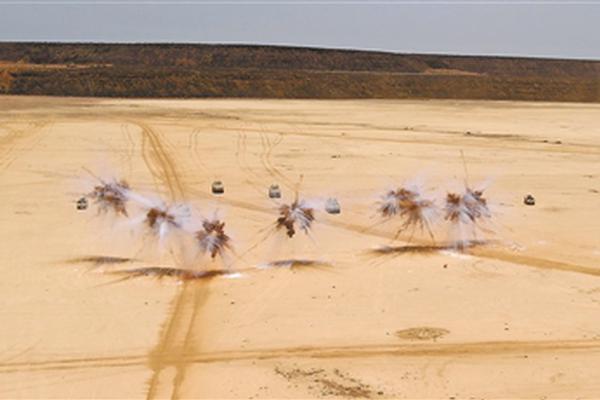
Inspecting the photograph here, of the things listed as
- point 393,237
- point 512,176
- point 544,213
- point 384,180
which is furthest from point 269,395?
point 512,176

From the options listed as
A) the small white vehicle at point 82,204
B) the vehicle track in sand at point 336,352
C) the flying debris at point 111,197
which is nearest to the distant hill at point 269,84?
the flying debris at point 111,197

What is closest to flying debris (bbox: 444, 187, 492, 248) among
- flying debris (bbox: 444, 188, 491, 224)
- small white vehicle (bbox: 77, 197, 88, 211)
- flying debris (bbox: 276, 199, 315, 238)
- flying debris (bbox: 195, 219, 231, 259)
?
flying debris (bbox: 444, 188, 491, 224)

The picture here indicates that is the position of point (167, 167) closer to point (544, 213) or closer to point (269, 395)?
point (544, 213)

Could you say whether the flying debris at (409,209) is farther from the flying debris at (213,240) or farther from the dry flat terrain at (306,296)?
the flying debris at (213,240)

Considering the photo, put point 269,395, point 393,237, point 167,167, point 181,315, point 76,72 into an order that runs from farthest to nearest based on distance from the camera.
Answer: point 76,72 → point 167,167 → point 393,237 → point 181,315 → point 269,395

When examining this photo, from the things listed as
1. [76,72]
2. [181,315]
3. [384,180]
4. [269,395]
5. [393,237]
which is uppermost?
[76,72]

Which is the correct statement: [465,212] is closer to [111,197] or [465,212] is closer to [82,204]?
[111,197]
